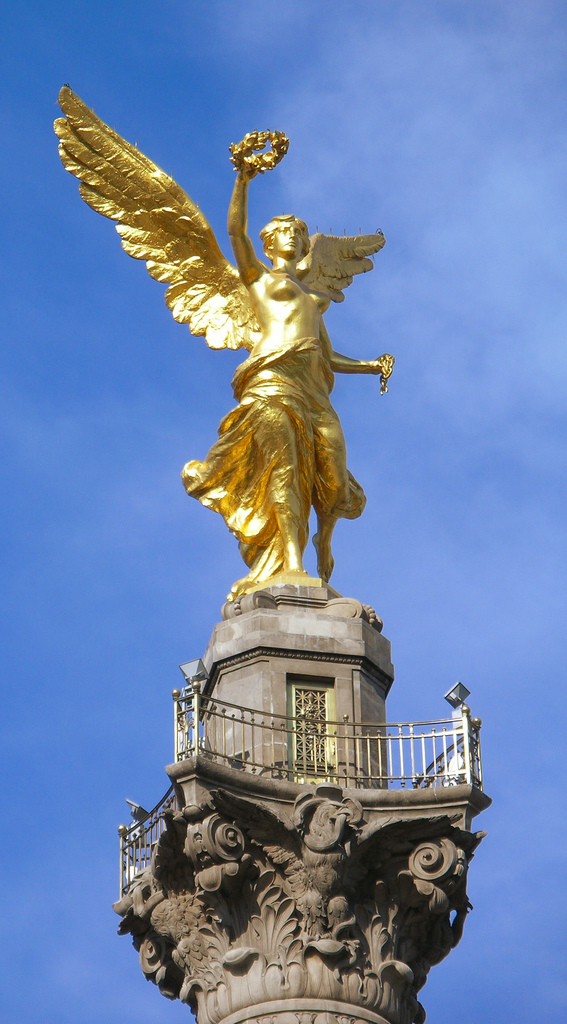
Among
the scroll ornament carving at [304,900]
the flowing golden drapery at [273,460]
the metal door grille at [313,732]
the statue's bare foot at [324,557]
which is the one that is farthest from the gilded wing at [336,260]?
the scroll ornament carving at [304,900]

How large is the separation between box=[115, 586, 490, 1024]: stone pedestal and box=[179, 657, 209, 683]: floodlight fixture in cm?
51

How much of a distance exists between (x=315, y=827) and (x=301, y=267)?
11514mm

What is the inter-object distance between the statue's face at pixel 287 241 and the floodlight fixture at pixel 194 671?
861 cm

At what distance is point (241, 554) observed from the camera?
34.9m

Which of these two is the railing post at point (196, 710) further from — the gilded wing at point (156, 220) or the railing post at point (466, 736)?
the gilded wing at point (156, 220)

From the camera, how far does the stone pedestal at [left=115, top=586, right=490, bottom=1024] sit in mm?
29312

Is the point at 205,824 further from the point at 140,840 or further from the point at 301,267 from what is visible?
the point at 301,267

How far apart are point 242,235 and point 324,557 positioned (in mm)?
5594

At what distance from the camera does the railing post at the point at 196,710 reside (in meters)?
29.7

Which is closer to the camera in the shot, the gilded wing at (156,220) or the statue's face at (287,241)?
the statue's face at (287,241)

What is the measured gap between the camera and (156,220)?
37.3 metres

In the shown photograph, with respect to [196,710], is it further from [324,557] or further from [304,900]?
[324,557]

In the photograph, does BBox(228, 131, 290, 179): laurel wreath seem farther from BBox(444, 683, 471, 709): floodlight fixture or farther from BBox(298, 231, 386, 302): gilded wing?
BBox(444, 683, 471, 709): floodlight fixture

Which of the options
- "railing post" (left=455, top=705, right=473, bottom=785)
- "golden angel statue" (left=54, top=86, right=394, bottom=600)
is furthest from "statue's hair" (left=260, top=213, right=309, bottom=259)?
"railing post" (left=455, top=705, right=473, bottom=785)
